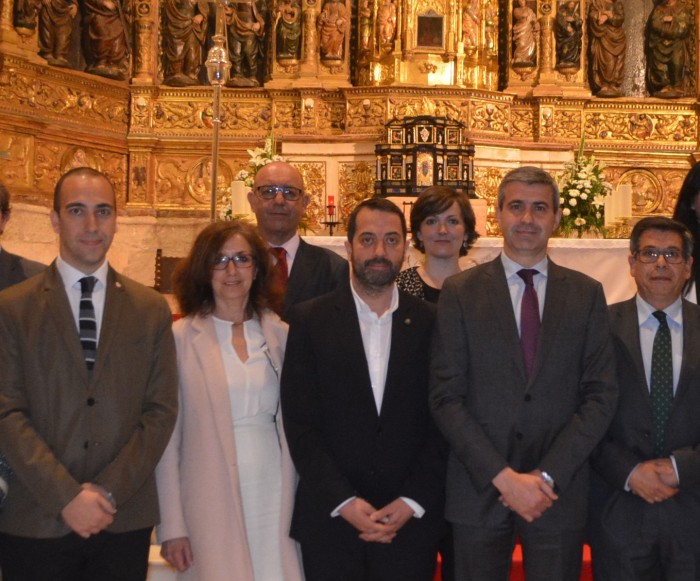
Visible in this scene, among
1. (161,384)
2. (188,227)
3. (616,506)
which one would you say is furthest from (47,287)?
(188,227)

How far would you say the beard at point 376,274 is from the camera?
11.1 ft

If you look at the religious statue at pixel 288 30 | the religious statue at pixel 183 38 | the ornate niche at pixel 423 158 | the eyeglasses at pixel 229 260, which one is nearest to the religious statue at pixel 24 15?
the religious statue at pixel 183 38

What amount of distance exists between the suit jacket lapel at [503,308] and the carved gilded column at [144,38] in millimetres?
8149

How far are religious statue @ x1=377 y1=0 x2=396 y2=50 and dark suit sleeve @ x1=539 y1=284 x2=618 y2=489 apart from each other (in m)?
7.59

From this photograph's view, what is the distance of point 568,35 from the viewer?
10984 millimetres

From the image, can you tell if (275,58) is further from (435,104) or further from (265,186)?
(265,186)

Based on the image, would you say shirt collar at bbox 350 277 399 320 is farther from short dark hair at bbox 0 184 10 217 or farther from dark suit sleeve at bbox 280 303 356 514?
short dark hair at bbox 0 184 10 217

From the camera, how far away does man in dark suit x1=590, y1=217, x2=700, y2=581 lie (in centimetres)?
332

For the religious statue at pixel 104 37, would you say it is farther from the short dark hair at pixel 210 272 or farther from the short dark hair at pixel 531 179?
the short dark hair at pixel 531 179

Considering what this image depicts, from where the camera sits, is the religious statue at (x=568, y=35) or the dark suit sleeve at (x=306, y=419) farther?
the religious statue at (x=568, y=35)

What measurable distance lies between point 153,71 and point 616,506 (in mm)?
8653

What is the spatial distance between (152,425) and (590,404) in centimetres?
136

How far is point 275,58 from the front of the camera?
1098 centimetres

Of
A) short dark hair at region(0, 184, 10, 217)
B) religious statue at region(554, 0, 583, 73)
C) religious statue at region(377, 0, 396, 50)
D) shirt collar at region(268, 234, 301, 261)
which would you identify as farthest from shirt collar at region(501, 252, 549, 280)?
religious statue at region(554, 0, 583, 73)
